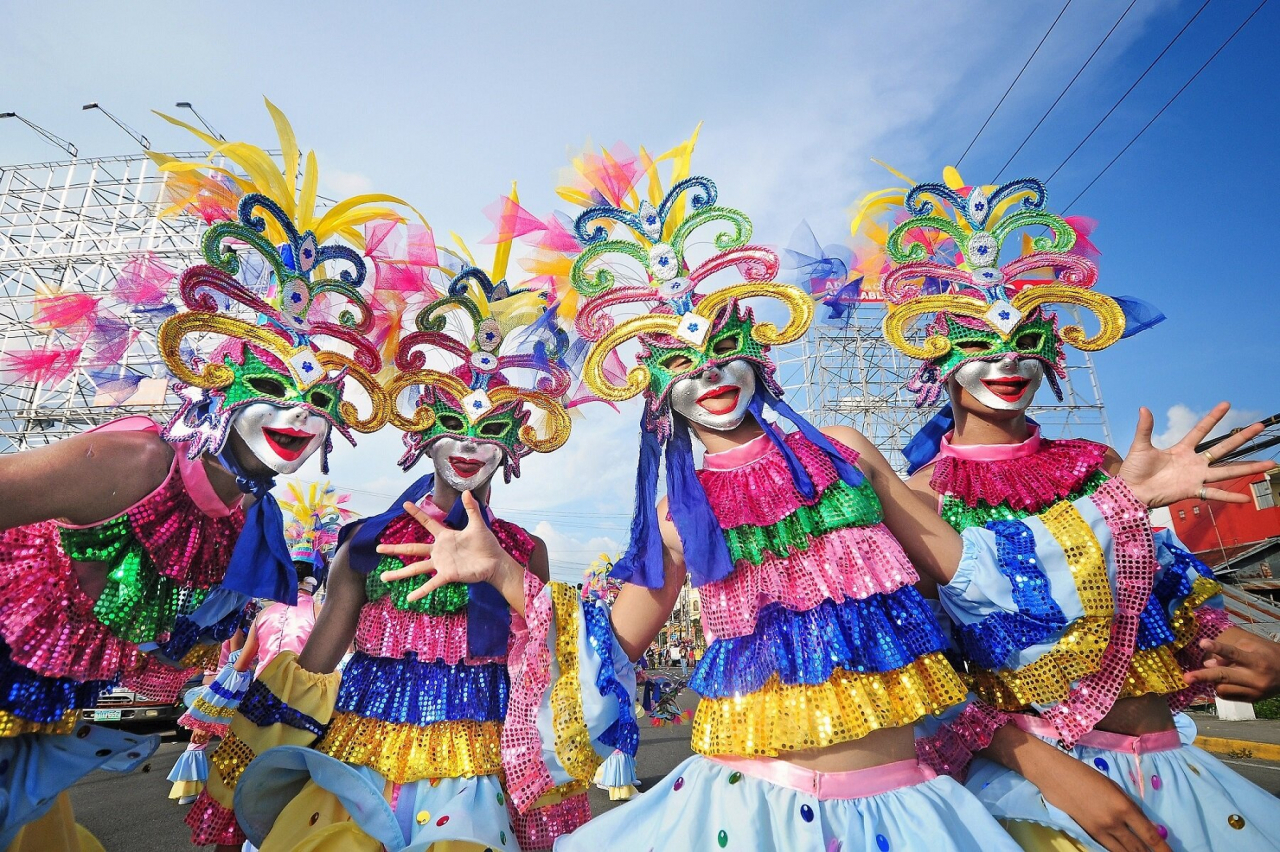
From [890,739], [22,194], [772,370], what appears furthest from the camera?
[22,194]

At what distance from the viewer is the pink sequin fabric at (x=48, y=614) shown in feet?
7.32

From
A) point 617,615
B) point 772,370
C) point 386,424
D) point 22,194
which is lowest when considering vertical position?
point 617,615

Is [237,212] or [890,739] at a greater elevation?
[237,212]

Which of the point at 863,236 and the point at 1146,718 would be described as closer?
the point at 1146,718

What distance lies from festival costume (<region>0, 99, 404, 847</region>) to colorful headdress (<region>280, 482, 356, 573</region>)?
422 centimetres

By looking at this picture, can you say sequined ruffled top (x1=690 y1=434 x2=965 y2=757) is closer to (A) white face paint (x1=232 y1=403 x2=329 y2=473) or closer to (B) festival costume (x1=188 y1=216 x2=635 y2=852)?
(B) festival costume (x1=188 y1=216 x2=635 y2=852)

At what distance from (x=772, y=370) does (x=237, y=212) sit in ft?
7.35

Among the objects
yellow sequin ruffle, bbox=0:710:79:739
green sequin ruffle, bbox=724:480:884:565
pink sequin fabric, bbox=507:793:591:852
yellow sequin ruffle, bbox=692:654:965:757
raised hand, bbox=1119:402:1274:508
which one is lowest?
pink sequin fabric, bbox=507:793:591:852

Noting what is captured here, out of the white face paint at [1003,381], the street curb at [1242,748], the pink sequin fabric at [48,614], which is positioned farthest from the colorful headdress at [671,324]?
the street curb at [1242,748]

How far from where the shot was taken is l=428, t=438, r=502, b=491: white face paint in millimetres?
3049

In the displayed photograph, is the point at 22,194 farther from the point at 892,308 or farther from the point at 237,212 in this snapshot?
the point at 892,308

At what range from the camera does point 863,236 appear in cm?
354

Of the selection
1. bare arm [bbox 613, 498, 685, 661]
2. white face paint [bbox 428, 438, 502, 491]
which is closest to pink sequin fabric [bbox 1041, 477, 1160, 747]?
bare arm [bbox 613, 498, 685, 661]

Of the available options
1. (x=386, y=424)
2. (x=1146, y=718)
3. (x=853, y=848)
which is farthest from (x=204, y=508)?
(x=1146, y=718)
